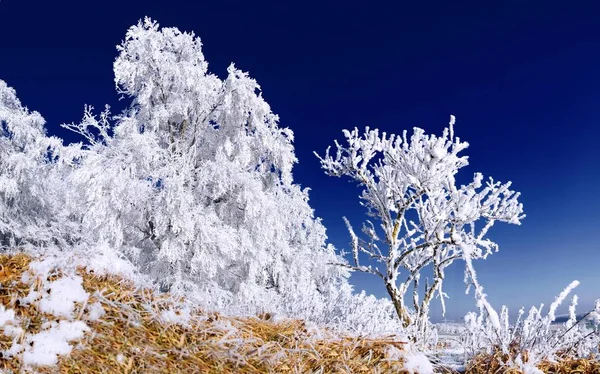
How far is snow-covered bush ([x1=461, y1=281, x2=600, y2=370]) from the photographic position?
8.38ft

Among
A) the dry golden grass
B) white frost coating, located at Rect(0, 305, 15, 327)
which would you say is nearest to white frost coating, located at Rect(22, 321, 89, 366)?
the dry golden grass

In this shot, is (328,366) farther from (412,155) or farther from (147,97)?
(147,97)

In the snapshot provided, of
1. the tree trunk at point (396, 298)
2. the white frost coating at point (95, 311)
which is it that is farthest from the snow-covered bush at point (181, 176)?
the white frost coating at point (95, 311)

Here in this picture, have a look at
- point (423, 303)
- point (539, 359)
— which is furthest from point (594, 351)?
point (423, 303)

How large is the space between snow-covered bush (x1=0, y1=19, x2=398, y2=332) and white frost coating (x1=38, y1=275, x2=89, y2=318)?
8.02 m

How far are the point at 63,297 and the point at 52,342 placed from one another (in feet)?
0.80

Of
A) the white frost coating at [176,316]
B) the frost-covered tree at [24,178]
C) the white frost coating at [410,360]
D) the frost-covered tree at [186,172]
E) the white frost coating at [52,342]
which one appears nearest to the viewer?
the white frost coating at [52,342]

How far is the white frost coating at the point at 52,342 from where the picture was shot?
1768 millimetres

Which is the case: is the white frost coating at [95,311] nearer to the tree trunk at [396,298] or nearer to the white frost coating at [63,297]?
the white frost coating at [63,297]

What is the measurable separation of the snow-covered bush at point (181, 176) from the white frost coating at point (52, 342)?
8.19m

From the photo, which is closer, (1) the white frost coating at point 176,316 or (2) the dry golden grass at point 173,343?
(2) the dry golden grass at point 173,343

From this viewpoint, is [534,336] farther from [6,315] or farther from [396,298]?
[396,298]

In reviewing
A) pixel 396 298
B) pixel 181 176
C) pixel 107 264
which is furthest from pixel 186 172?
pixel 107 264

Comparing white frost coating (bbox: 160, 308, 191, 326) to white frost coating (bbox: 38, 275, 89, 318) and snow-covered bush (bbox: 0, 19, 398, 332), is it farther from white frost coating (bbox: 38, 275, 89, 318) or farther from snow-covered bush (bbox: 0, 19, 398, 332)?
snow-covered bush (bbox: 0, 19, 398, 332)
